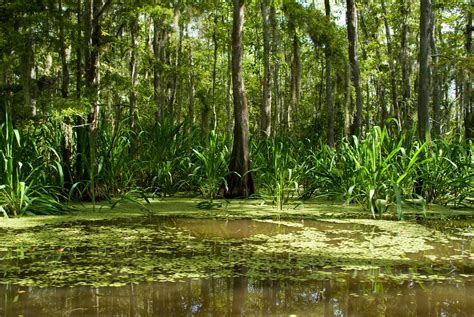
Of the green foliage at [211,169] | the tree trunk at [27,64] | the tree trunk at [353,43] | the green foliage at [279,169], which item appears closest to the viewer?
the tree trunk at [27,64]

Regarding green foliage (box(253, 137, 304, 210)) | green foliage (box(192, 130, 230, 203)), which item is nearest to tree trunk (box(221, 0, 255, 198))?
green foliage (box(192, 130, 230, 203))

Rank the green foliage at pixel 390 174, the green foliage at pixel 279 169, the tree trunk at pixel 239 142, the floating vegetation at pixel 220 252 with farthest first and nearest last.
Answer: the tree trunk at pixel 239 142 < the green foliage at pixel 279 169 < the green foliage at pixel 390 174 < the floating vegetation at pixel 220 252

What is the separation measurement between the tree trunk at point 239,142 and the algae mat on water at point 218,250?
5.76ft

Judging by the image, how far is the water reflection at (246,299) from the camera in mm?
1909

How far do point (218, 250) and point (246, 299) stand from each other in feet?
3.26

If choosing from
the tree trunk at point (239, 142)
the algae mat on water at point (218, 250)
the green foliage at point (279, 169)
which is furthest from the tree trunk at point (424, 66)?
the algae mat on water at point (218, 250)

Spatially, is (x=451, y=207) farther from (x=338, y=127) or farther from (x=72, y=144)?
(x=338, y=127)

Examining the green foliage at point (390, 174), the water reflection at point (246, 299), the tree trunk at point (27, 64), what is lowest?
the water reflection at point (246, 299)

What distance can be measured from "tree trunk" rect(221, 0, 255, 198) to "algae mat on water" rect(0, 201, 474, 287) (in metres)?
1.76

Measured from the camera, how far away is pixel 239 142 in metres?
6.21

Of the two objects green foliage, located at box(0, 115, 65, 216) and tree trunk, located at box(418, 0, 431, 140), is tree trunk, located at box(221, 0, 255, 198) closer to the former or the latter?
green foliage, located at box(0, 115, 65, 216)

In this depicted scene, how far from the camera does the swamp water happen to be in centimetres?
198

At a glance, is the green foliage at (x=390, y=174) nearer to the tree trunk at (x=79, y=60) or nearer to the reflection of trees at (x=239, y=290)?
the reflection of trees at (x=239, y=290)

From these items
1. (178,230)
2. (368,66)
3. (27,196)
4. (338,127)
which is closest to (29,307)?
(178,230)
